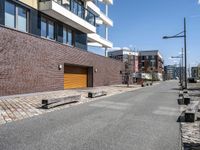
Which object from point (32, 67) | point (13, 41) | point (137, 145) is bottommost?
point (137, 145)

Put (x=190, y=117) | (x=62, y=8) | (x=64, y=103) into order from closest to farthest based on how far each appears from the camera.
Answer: (x=190, y=117), (x=64, y=103), (x=62, y=8)

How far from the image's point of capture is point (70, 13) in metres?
27.1

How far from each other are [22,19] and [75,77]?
10.4 metres

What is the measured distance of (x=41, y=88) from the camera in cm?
2153

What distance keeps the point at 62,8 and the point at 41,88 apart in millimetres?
7862

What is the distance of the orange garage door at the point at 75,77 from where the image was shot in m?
28.3

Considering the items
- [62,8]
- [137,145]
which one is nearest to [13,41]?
[62,8]

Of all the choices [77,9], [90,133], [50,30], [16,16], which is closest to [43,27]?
[50,30]

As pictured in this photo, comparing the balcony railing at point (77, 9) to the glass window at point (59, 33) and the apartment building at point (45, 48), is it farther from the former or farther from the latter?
the glass window at point (59, 33)

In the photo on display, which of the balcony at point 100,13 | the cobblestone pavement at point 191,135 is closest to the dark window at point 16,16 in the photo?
the cobblestone pavement at point 191,135

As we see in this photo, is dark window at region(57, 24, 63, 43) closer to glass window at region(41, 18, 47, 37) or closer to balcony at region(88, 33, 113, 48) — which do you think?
glass window at region(41, 18, 47, 37)

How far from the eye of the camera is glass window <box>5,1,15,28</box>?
19461 mm

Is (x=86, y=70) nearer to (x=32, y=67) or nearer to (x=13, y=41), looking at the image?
(x=32, y=67)

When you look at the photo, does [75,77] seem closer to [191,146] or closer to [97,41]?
[97,41]
